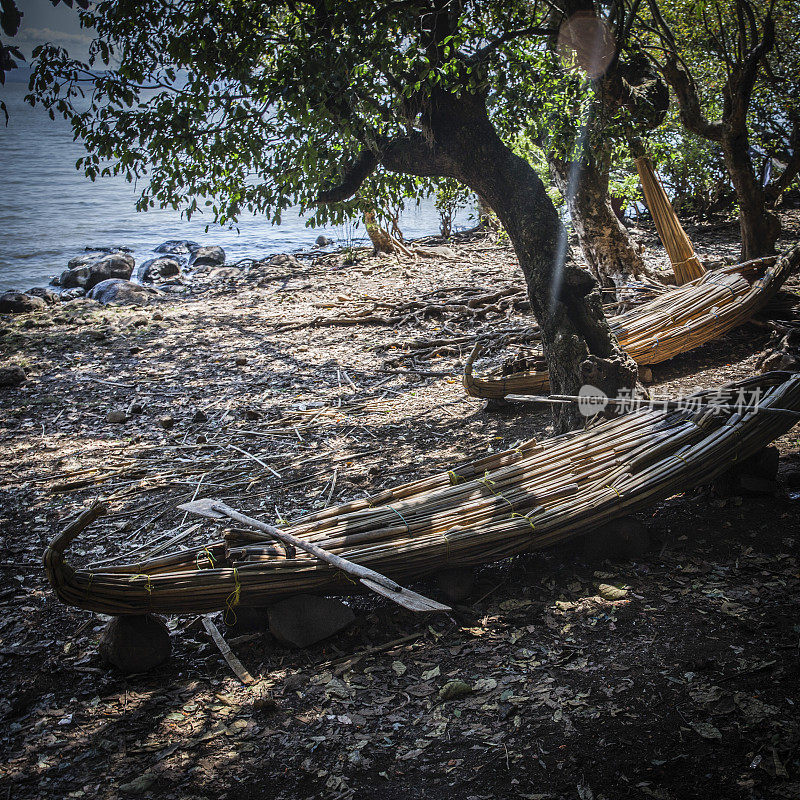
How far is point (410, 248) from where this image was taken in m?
10.1

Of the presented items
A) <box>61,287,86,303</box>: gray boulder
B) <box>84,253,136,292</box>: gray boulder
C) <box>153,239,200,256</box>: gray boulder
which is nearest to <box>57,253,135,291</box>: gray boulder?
<box>84,253,136,292</box>: gray boulder

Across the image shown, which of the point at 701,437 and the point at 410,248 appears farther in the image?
the point at 410,248

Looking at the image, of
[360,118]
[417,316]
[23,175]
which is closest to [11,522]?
[360,118]

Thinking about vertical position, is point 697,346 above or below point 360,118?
below

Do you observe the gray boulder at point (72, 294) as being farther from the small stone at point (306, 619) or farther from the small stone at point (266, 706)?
the small stone at point (266, 706)

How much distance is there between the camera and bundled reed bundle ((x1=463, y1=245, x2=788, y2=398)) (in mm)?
4387

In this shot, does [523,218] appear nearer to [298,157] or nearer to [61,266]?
[298,157]

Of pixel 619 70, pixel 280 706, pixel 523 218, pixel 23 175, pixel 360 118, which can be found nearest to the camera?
pixel 280 706

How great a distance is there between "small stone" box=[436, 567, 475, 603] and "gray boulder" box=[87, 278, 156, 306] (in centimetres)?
714

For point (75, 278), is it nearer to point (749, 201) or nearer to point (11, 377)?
point (11, 377)

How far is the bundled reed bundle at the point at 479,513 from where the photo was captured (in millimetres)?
2232

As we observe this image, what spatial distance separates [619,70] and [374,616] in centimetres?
493
